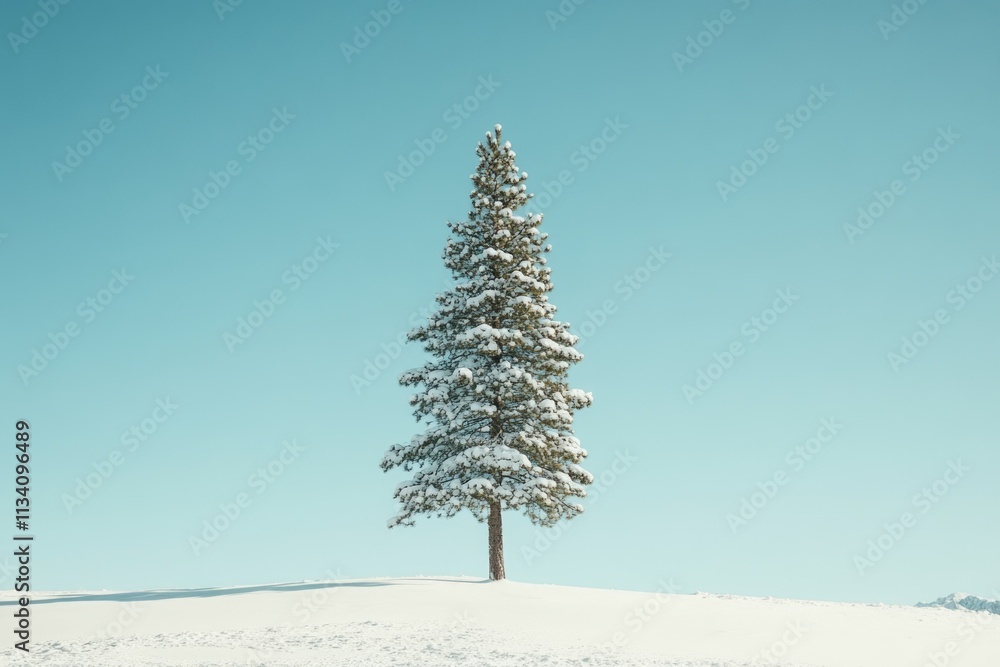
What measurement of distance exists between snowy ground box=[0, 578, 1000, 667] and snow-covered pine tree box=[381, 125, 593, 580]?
2.62m

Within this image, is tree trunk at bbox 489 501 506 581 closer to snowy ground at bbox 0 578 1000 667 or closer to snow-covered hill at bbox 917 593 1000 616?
snowy ground at bbox 0 578 1000 667

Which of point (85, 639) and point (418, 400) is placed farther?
point (418, 400)

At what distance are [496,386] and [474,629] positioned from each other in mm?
8679

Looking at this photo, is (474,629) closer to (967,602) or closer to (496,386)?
(496,386)

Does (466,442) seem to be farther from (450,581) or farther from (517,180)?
(517,180)

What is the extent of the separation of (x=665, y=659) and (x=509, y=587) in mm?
6998

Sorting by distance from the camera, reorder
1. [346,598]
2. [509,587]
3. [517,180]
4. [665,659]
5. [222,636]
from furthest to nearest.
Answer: [517,180] → [509,587] → [346,598] → [222,636] → [665,659]

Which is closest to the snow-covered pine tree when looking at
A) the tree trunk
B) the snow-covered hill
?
the tree trunk

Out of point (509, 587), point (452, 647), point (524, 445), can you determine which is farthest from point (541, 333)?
point (452, 647)

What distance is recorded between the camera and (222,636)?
17.2m

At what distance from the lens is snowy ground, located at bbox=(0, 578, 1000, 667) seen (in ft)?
52.4

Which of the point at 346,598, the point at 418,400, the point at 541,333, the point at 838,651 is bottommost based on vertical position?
the point at 838,651

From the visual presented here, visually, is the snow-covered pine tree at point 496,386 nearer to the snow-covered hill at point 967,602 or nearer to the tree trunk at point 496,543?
the tree trunk at point 496,543

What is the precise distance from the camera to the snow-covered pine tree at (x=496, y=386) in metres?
24.1
